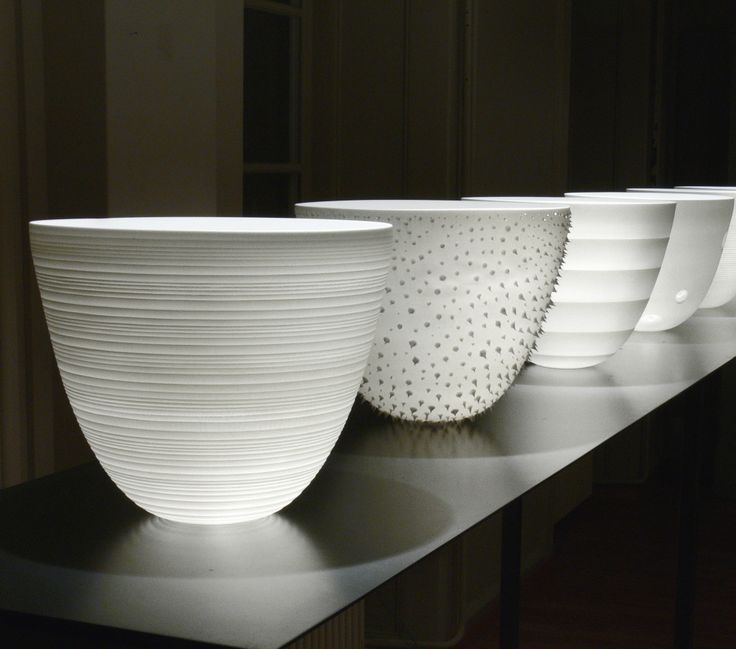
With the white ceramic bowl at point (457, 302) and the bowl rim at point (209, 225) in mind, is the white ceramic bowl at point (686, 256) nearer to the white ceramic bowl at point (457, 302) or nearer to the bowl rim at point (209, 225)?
the white ceramic bowl at point (457, 302)

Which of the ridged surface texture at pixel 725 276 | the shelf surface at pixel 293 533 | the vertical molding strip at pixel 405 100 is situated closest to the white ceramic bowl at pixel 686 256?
the ridged surface texture at pixel 725 276

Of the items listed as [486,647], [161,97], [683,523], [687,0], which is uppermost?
[687,0]

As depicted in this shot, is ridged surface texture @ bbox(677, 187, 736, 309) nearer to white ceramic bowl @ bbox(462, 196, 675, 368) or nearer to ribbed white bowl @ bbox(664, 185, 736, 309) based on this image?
ribbed white bowl @ bbox(664, 185, 736, 309)

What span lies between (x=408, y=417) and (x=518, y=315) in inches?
4.2

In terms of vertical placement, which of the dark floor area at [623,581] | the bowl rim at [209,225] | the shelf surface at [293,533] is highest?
the bowl rim at [209,225]

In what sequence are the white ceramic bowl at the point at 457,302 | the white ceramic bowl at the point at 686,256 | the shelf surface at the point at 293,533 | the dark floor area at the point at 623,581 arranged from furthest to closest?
the dark floor area at the point at 623,581 < the white ceramic bowl at the point at 686,256 < the white ceramic bowl at the point at 457,302 < the shelf surface at the point at 293,533

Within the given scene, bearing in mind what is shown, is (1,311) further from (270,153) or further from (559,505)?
(559,505)

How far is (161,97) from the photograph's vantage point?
1307 millimetres

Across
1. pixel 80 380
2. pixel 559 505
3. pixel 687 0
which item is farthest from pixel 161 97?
pixel 687 0

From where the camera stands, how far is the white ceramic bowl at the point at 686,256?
109cm

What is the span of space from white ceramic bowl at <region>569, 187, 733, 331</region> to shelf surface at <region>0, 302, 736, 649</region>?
297 mm

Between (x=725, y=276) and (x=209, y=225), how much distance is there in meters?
0.86

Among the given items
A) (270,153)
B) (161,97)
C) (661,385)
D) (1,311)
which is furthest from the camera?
(270,153)

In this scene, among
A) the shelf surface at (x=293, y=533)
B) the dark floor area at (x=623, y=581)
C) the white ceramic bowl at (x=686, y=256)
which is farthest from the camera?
the dark floor area at (x=623, y=581)
